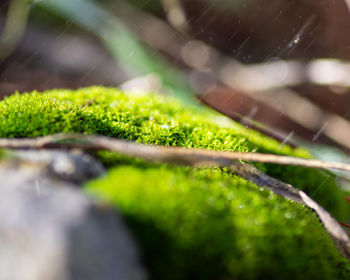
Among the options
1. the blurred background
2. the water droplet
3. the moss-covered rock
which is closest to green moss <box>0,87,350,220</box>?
the moss-covered rock

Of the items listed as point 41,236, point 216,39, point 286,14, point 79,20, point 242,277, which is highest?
point 286,14

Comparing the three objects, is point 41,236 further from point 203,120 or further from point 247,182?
point 203,120

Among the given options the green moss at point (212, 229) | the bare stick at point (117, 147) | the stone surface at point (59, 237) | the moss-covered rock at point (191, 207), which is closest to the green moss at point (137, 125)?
the moss-covered rock at point (191, 207)

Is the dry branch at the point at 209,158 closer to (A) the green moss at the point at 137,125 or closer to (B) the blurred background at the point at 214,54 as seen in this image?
(A) the green moss at the point at 137,125

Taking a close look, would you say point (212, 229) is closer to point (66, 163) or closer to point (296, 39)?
point (66, 163)

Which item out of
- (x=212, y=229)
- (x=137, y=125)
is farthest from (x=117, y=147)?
(x=137, y=125)

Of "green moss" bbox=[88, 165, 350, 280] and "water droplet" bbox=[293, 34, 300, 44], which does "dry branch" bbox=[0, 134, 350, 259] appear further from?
"water droplet" bbox=[293, 34, 300, 44]

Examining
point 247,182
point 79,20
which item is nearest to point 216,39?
point 79,20
